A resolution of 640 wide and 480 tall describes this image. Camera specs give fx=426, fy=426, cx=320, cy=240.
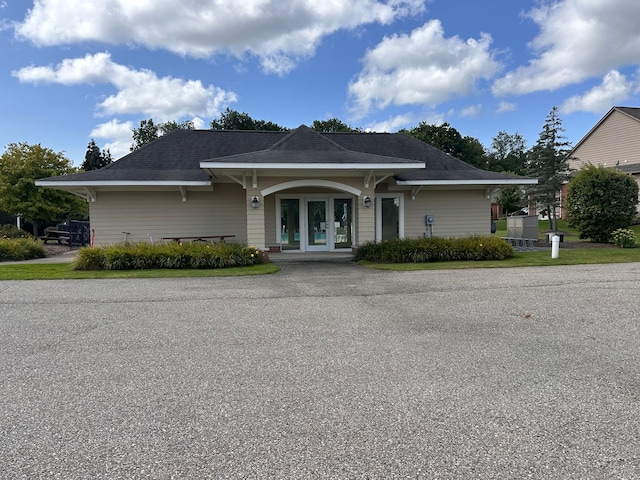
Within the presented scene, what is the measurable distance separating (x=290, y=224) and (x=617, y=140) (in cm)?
2884

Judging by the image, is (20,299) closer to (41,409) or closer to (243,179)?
(41,409)

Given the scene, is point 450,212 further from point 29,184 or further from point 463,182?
point 29,184

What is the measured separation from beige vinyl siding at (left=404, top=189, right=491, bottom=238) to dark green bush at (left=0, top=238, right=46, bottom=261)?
1368cm

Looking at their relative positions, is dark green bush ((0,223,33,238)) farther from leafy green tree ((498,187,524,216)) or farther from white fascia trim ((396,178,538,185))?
leafy green tree ((498,187,524,216))

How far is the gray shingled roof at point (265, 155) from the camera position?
41.6 ft

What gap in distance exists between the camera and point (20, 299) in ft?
24.6

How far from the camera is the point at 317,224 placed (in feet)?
50.2

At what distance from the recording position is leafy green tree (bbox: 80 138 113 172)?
50.2 metres

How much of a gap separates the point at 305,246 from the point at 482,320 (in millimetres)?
9693

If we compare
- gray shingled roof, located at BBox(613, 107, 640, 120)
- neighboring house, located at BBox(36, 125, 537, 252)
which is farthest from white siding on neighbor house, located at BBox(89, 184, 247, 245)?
gray shingled roof, located at BBox(613, 107, 640, 120)

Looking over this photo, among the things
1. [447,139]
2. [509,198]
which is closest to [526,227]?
[509,198]

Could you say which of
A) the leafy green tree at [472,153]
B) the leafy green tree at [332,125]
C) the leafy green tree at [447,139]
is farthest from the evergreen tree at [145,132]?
the leafy green tree at [472,153]

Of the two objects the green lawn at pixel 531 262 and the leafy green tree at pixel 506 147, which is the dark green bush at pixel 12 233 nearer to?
the green lawn at pixel 531 262

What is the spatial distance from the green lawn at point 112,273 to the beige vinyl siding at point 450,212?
21.4ft
